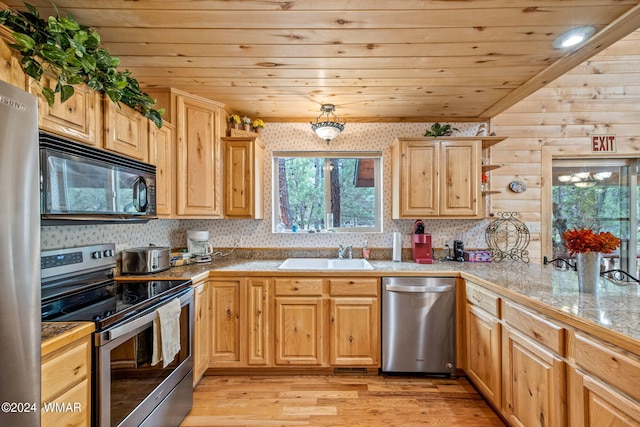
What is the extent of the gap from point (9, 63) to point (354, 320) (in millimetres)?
2432

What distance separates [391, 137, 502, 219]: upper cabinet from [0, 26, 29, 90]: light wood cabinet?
2.52 meters

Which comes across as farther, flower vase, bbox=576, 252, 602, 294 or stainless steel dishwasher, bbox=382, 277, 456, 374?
stainless steel dishwasher, bbox=382, 277, 456, 374

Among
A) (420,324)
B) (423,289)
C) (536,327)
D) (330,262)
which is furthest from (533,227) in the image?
(330,262)

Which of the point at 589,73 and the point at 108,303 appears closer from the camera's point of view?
the point at 108,303

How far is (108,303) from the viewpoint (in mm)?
1440

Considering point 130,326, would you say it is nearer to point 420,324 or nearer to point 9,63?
point 9,63

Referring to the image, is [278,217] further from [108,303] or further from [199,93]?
[108,303]

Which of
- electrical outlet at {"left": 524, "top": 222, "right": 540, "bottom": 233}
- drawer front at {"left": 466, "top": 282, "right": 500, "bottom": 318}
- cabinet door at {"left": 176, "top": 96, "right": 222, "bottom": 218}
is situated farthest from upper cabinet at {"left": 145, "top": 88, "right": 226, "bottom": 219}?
electrical outlet at {"left": 524, "top": 222, "right": 540, "bottom": 233}

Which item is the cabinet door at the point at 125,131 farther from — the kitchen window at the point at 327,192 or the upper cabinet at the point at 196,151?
the kitchen window at the point at 327,192

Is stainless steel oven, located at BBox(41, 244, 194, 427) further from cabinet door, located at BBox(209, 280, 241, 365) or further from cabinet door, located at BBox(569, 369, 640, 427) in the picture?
cabinet door, located at BBox(569, 369, 640, 427)

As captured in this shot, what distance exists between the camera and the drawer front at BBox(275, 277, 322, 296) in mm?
2324

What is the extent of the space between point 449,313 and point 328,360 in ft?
3.47

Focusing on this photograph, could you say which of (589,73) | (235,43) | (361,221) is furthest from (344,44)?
(589,73)

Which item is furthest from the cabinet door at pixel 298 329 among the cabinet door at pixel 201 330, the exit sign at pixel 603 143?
the exit sign at pixel 603 143
